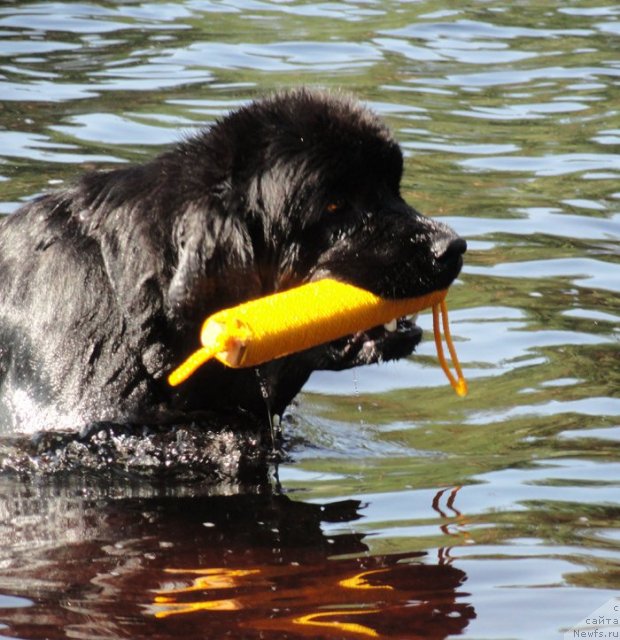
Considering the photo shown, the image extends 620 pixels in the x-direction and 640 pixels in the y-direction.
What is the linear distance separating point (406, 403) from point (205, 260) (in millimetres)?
1674

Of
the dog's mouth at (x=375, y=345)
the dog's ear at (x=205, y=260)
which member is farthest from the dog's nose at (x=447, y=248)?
the dog's ear at (x=205, y=260)

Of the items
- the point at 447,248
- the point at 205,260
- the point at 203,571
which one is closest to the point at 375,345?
the point at 447,248

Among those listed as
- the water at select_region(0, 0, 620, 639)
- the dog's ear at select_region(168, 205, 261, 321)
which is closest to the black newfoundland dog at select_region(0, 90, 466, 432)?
the dog's ear at select_region(168, 205, 261, 321)

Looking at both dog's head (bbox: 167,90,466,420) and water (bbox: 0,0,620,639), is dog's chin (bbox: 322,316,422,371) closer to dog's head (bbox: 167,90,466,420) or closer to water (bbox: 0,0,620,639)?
dog's head (bbox: 167,90,466,420)

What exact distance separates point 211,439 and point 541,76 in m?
7.25

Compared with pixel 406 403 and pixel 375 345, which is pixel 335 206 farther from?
pixel 406 403

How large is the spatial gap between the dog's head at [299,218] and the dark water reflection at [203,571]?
69cm

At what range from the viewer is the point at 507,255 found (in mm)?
8312

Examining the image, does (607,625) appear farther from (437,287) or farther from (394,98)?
(394,98)

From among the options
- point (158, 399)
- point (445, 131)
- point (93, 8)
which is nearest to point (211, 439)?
point (158, 399)

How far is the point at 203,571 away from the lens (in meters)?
4.59

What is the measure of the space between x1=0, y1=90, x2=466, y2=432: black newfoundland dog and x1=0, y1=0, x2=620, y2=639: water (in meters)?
0.42

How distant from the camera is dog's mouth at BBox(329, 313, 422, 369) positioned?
5.58 metres

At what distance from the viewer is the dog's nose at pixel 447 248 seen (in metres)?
5.38
